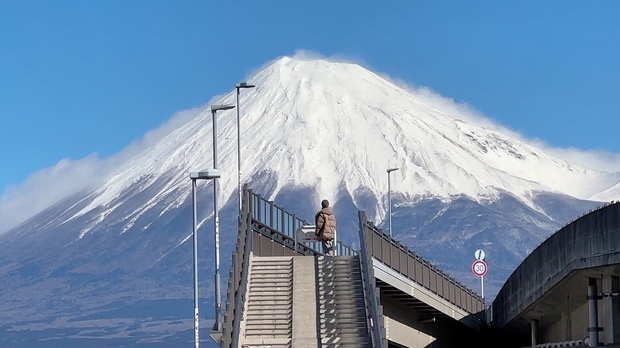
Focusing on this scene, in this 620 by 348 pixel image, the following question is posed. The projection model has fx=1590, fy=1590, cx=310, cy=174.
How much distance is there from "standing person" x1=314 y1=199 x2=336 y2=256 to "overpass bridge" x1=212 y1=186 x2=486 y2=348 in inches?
32.2

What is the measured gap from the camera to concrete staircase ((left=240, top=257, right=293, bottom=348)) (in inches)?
1275

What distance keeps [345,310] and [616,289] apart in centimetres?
811

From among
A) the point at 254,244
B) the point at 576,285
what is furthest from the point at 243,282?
the point at 576,285

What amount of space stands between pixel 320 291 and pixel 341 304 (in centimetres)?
111

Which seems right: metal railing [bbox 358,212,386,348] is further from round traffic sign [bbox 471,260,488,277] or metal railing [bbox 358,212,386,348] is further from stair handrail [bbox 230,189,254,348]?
round traffic sign [bbox 471,260,488,277]

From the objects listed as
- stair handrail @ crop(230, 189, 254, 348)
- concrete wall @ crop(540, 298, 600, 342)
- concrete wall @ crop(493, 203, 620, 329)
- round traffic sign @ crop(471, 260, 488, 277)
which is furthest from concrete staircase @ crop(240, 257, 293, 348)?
round traffic sign @ crop(471, 260, 488, 277)

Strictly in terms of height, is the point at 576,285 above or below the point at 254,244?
below

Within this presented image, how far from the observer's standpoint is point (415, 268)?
4522 cm

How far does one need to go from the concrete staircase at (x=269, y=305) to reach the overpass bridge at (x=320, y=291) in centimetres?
2

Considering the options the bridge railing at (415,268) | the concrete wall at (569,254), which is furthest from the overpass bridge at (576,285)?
the bridge railing at (415,268)

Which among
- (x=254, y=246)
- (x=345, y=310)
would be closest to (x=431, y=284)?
(x=254, y=246)

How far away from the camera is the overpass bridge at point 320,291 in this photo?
32.4m

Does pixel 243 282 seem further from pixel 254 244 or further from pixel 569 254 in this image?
pixel 569 254

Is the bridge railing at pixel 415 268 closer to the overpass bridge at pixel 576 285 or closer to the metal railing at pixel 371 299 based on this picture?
the metal railing at pixel 371 299
